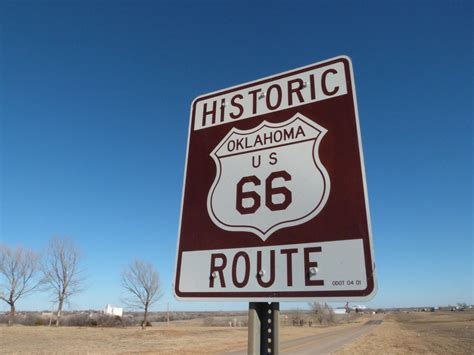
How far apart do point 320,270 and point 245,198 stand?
0.49 metres

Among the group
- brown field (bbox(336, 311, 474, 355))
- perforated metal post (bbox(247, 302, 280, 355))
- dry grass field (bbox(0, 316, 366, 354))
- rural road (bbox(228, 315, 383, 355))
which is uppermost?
perforated metal post (bbox(247, 302, 280, 355))

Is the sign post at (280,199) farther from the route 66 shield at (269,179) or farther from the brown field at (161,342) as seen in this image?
the brown field at (161,342)

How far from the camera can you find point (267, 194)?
65.7 inches

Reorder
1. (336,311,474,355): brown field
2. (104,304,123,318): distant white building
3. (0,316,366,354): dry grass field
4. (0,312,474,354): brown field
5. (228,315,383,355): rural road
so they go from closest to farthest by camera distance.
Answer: (0,316,366,354): dry grass field → (0,312,474,354): brown field → (228,315,383,355): rural road → (336,311,474,355): brown field → (104,304,123,318): distant white building

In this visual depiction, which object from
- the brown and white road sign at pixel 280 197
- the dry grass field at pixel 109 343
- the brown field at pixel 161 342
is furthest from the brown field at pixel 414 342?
the brown and white road sign at pixel 280 197

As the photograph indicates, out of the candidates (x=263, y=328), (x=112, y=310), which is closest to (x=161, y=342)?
(x=263, y=328)

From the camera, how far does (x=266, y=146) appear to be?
5.88ft

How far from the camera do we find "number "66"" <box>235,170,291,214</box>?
1611mm

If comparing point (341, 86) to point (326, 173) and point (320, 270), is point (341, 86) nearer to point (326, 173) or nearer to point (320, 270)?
point (326, 173)

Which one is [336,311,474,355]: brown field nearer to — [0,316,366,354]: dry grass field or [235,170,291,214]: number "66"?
[0,316,366,354]: dry grass field

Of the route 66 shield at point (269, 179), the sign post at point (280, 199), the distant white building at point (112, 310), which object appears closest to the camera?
the sign post at point (280, 199)

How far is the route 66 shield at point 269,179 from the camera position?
157cm

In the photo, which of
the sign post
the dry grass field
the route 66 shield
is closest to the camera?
the sign post

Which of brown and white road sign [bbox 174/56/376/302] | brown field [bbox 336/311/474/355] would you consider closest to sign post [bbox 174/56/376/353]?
brown and white road sign [bbox 174/56/376/302]
